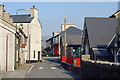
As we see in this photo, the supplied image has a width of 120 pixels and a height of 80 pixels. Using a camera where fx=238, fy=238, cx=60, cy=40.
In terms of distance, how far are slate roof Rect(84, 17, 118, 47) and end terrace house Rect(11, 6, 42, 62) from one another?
17.7 metres

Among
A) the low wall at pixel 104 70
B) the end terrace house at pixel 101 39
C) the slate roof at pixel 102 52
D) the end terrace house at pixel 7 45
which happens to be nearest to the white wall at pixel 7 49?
the end terrace house at pixel 7 45

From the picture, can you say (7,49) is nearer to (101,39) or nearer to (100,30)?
(101,39)

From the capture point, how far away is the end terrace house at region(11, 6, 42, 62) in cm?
4851

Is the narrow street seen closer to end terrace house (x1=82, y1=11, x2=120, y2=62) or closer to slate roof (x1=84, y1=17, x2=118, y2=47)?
end terrace house (x1=82, y1=11, x2=120, y2=62)

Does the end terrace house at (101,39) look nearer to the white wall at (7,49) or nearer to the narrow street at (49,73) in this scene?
the narrow street at (49,73)

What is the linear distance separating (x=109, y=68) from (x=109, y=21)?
75.2ft

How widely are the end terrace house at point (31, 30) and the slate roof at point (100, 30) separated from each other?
698 inches

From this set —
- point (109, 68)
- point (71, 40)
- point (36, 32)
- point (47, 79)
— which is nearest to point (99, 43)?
point (47, 79)

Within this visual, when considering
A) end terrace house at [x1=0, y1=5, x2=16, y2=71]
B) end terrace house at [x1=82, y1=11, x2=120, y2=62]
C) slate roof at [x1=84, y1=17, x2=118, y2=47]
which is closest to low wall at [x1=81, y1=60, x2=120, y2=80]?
end terrace house at [x1=82, y1=11, x2=120, y2=62]

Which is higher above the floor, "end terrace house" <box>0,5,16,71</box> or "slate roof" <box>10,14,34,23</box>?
"slate roof" <box>10,14,34,23</box>

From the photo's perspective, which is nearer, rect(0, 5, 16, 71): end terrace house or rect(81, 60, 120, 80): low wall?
rect(81, 60, 120, 80): low wall

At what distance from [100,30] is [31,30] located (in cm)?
2090

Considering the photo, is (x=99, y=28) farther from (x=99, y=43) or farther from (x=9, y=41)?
(x=9, y=41)

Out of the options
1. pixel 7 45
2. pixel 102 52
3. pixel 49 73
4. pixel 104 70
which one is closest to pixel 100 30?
pixel 102 52
